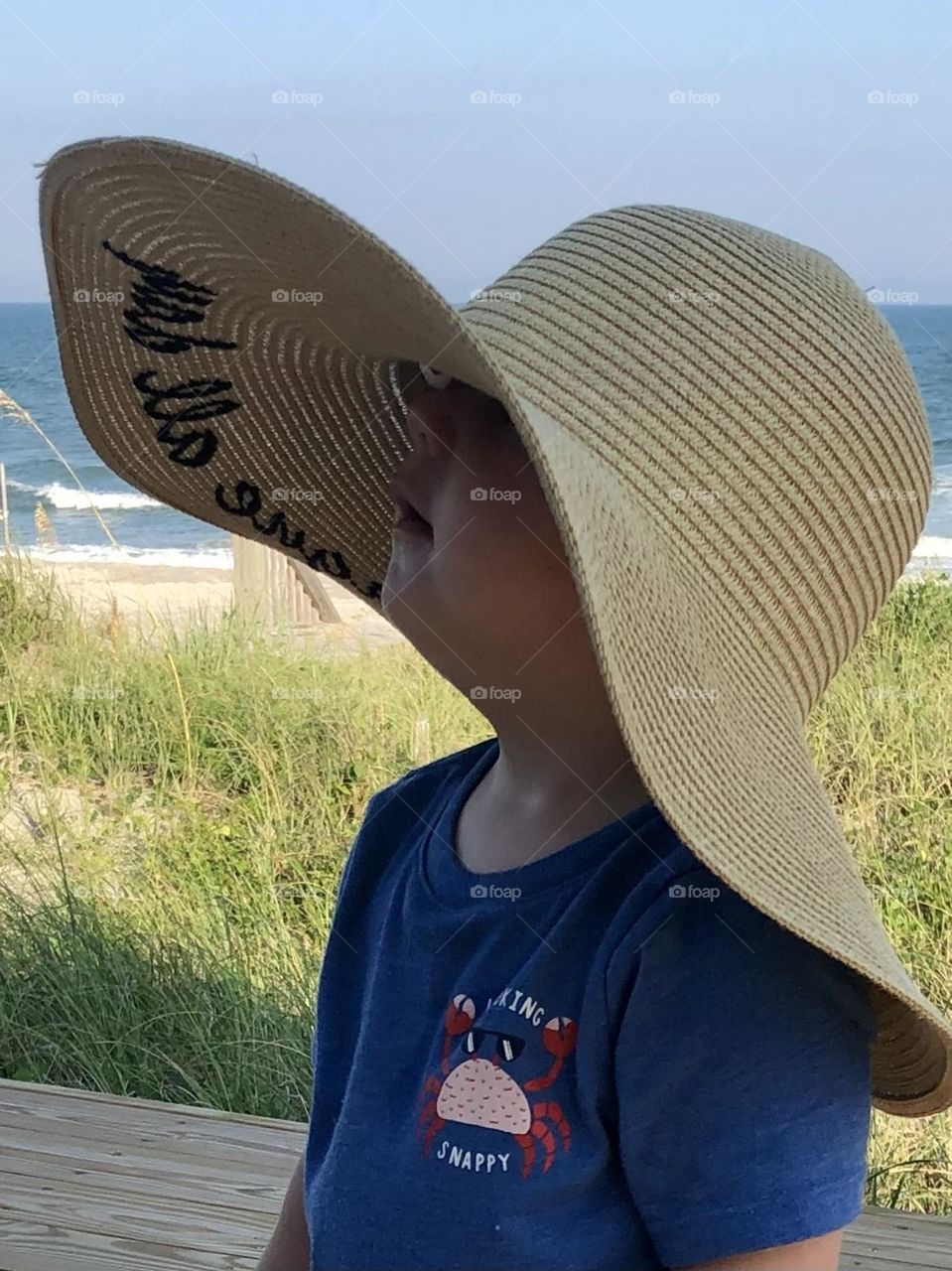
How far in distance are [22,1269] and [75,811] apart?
1.38m

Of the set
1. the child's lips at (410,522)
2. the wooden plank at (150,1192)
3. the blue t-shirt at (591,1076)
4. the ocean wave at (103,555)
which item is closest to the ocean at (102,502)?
the ocean wave at (103,555)

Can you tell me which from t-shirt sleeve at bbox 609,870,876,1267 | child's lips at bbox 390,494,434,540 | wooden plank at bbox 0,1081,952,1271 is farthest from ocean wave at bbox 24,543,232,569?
t-shirt sleeve at bbox 609,870,876,1267

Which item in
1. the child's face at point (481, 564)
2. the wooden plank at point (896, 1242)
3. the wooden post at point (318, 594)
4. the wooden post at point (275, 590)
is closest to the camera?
the child's face at point (481, 564)

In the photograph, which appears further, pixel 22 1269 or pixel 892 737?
pixel 892 737

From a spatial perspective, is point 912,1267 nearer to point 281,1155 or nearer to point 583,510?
point 281,1155

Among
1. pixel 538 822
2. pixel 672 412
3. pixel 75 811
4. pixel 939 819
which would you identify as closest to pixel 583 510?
pixel 672 412

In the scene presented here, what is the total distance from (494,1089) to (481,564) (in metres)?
0.28

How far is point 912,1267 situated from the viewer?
1427 mm

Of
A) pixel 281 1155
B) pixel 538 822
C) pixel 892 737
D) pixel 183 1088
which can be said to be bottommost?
pixel 183 1088

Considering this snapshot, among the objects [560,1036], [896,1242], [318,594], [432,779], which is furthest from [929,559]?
[560,1036]

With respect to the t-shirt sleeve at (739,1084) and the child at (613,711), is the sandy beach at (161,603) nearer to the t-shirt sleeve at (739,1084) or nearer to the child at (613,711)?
the child at (613,711)

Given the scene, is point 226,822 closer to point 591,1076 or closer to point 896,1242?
point 896,1242

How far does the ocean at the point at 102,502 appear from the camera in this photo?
12.5ft

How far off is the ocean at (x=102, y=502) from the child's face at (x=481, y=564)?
177 centimetres
